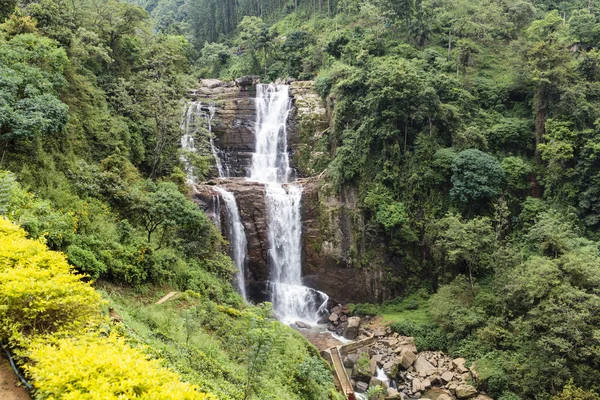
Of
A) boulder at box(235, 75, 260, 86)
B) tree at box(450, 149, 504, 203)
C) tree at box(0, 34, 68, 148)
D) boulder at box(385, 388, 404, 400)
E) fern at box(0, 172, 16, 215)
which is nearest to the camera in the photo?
fern at box(0, 172, 16, 215)

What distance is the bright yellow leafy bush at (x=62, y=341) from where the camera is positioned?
3.96 m

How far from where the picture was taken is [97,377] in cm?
405

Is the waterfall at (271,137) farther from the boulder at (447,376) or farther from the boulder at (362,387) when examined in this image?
the boulder at (447,376)

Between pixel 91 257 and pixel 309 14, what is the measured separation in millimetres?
42601

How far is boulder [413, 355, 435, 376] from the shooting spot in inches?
693

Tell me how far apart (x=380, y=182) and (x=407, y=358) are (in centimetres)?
1017

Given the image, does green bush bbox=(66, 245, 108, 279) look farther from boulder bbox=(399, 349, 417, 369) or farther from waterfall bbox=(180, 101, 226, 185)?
boulder bbox=(399, 349, 417, 369)

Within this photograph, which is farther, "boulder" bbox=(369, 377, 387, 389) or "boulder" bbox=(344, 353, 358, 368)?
"boulder" bbox=(344, 353, 358, 368)

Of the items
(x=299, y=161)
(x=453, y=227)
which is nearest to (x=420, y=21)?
(x=299, y=161)

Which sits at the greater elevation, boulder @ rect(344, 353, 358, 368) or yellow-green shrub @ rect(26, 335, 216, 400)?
yellow-green shrub @ rect(26, 335, 216, 400)

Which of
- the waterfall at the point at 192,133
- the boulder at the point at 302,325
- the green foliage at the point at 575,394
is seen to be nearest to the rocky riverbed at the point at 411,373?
the green foliage at the point at 575,394

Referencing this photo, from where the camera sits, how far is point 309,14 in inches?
1786

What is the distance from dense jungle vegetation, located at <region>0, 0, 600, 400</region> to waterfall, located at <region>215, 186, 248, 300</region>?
2.90m

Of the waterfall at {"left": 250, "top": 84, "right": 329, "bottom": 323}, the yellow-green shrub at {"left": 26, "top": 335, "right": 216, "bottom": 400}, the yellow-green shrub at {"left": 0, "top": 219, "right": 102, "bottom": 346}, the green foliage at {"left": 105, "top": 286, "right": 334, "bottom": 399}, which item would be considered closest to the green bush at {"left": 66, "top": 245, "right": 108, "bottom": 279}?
the green foliage at {"left": 105, "top": 286, "right": 334, "bottom": 399}
